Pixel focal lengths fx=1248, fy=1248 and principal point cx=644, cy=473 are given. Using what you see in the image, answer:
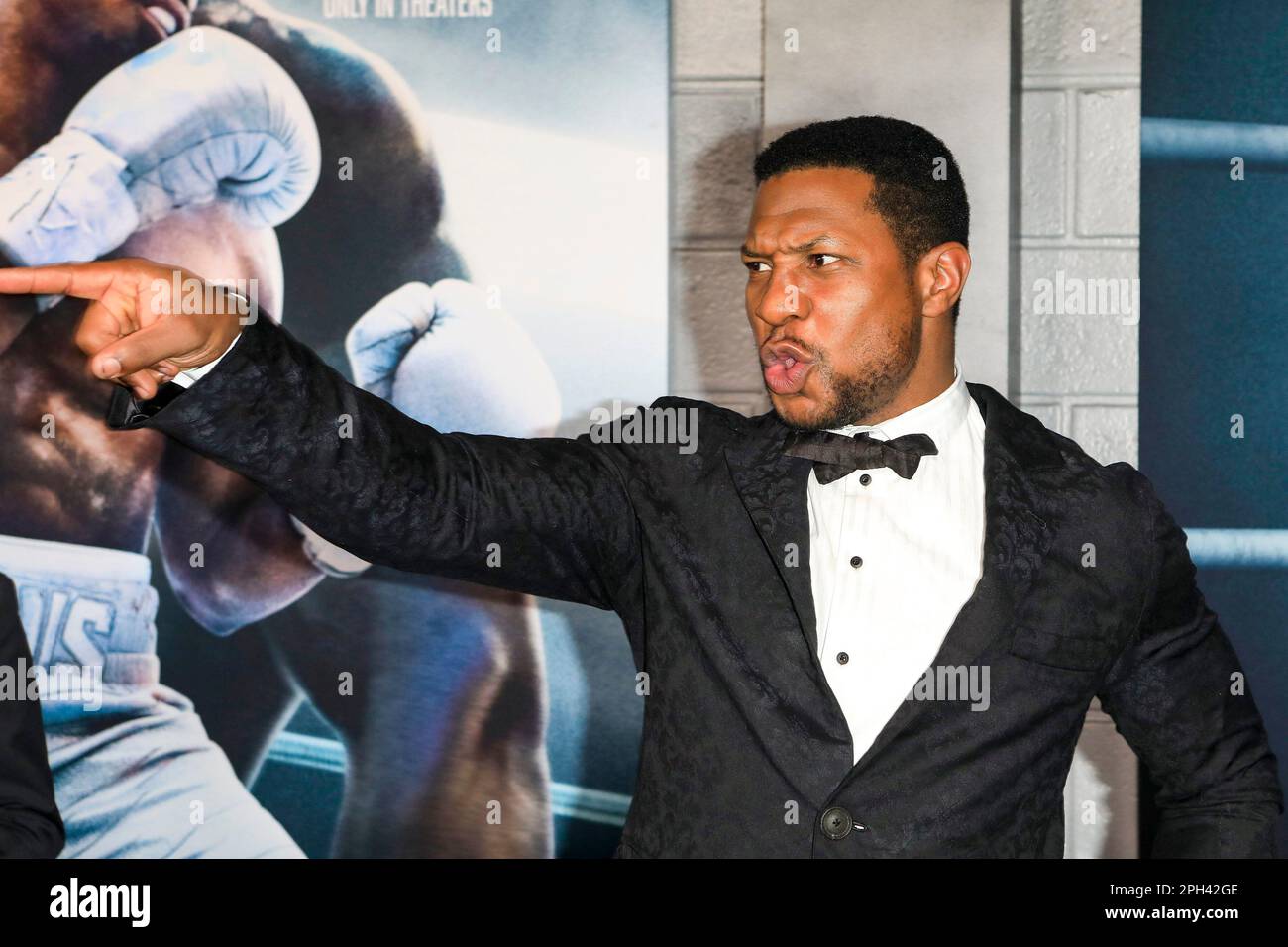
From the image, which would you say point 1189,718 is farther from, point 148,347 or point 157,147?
point 157,147

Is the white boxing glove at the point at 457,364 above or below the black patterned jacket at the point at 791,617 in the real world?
above

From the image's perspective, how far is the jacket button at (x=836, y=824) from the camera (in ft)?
4.39

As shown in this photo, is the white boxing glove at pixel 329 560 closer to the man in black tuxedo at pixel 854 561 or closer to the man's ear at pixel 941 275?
the man in black tuxedo at pixel 854 561

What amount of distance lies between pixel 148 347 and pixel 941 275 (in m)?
0.96

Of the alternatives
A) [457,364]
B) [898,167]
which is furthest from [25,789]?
[898,167]

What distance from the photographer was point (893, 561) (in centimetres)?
147

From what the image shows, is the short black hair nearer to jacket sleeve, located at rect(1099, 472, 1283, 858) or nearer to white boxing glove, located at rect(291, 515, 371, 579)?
jacket sleeve, located at rect(1099, 472, 1283, 858)

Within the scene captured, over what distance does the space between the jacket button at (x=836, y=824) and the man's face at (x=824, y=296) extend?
45 centimetres

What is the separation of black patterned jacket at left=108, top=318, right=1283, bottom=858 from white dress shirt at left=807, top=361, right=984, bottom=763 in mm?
37

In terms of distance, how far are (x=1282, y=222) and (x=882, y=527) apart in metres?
1.19

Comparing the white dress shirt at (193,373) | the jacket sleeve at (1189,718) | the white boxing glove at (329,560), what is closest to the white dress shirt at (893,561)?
the jacket sleeve at (1189,718)

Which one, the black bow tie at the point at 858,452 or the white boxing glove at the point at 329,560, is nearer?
the black bow tie at the point at 858,452

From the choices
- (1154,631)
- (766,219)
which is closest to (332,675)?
(766,219)

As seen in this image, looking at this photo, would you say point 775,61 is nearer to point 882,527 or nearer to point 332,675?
point 882,527
